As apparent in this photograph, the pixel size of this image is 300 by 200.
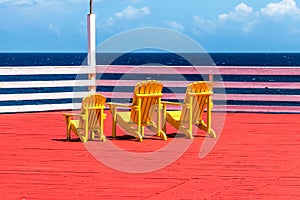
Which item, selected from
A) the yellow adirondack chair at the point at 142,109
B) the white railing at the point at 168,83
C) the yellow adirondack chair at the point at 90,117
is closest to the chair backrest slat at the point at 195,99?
the yellow adirondack chair at the point at 142,109

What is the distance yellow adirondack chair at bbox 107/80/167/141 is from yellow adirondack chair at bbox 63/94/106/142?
0.97 ft

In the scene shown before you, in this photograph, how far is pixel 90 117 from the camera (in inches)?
357

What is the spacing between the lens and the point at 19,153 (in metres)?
8.27

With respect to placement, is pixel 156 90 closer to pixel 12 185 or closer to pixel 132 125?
pixel 132 125

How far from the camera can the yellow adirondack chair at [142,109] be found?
356 inches

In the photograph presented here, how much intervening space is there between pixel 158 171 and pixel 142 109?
208 centimetres

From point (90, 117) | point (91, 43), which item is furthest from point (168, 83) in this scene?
point (90, 117)

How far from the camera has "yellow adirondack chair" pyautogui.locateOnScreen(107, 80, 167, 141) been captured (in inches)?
356

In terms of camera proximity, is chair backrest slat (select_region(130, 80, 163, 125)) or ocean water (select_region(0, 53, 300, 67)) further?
ocean water (select_region(0, 53, 300, 67))

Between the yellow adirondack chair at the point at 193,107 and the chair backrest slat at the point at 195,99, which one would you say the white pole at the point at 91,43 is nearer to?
the yellow adirondack chair at the point at 193,107

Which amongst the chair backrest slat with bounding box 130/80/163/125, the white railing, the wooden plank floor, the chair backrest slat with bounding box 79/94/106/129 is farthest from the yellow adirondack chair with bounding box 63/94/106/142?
the white railing

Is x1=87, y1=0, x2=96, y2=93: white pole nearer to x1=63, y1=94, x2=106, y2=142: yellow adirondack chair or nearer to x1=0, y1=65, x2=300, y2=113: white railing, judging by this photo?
x1=0, y1=65, x2=300, y2=113: white railing

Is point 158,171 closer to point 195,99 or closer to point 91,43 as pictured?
point 195,99

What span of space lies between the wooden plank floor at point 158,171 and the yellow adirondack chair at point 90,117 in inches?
6.8
